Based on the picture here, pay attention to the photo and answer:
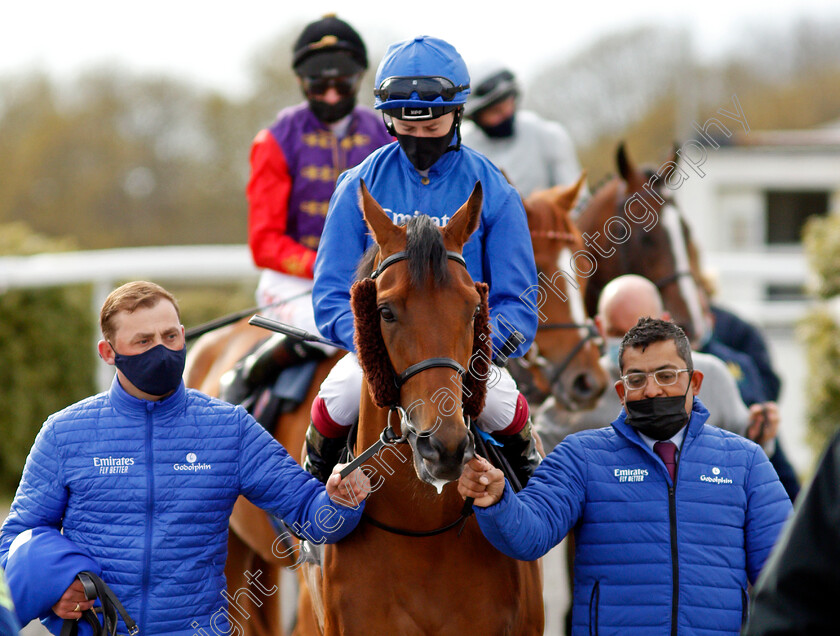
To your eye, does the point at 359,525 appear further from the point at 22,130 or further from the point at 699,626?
the point at 22,130

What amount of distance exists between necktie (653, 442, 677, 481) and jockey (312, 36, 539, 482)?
0.42 metres

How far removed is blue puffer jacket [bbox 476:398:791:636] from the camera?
2762 millimetres

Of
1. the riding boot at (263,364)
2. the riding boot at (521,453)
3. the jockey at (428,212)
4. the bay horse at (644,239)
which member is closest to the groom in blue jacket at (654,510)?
the riding boot at (521,453)

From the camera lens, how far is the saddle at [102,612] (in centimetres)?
274

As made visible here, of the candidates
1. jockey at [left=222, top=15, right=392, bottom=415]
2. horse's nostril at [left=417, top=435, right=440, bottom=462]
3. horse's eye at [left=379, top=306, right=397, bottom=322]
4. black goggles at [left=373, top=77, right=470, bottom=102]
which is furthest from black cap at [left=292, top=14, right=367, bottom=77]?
horse's nostril at [left=417, top=435, right=440, bottom=462]

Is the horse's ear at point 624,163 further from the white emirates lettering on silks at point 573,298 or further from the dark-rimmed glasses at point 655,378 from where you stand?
the dark-rimmed glasses at point 655,378

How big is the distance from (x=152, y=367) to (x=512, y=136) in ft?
11.2

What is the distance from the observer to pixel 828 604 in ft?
4.86

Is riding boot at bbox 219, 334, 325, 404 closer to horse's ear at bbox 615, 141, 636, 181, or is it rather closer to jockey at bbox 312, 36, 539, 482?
jockey at bbox 312, 36, 539, 482

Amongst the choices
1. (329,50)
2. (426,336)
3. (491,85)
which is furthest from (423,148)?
(491,85)

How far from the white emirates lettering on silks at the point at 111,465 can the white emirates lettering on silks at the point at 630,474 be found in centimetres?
142

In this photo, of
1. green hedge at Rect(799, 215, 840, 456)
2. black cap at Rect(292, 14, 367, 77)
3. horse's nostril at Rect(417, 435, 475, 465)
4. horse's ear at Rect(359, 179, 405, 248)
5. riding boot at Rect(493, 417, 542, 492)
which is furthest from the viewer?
green hedge at Rect(799, 215, 840, 456)

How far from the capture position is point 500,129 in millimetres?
5711

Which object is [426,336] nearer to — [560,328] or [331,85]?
[560,328]
